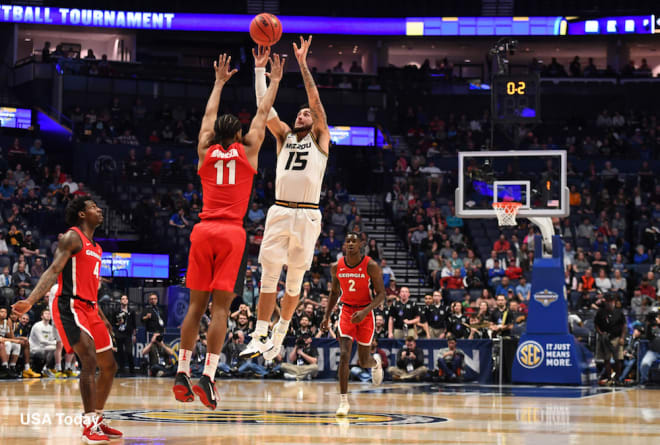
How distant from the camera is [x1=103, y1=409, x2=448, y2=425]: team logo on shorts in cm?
1104

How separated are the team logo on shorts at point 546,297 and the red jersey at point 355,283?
309 inches

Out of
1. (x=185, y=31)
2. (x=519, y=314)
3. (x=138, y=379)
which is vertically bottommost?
(x=138, y=379)

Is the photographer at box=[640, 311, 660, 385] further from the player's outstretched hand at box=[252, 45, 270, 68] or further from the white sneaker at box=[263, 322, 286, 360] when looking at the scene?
the player's outstretched hand at box=[252, 45, 270, 68]

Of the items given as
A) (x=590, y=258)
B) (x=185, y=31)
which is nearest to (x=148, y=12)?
(x=185, y=31)

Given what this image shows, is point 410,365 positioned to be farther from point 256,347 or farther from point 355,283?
point 256,347

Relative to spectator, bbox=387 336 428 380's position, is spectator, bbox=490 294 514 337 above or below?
above

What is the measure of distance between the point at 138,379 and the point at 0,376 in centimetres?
275

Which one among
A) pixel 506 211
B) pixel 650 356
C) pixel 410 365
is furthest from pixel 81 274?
pixel 650 356

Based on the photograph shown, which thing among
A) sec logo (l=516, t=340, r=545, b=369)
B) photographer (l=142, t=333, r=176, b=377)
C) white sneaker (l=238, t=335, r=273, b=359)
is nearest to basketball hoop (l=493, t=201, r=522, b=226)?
sec logo (l=516, t=340, r=545, b=369)

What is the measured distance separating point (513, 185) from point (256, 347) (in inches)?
451

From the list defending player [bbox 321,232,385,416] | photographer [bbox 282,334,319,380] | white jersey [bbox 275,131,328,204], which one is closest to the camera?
white jersey [bbox 275,131,328,204]

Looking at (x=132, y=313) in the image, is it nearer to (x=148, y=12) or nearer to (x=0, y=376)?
(x=0, y=376)

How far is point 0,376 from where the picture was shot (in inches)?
770

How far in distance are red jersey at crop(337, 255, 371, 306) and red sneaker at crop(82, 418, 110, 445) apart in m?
5.26
